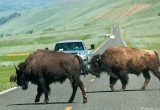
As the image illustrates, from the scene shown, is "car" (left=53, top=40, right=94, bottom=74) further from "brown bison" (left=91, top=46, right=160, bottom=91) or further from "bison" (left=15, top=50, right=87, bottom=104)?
"bison" (left=15, top=50, right=87, bottom=104)

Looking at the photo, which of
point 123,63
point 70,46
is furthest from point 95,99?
point 70,46

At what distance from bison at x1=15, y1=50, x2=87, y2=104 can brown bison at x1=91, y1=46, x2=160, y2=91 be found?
9.55 feet

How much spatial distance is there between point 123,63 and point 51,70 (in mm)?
3653

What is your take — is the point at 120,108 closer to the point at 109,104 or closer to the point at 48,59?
the point at 109,104

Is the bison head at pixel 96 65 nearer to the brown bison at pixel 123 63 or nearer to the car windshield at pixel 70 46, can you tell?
the brown bison at pixel 123 63

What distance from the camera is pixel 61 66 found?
12.6 meters

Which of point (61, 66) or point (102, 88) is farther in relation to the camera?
point (102, 88)

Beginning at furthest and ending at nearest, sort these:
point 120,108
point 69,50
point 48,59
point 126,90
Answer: point 69,50
point 126,90
point 48,59
point 120,108

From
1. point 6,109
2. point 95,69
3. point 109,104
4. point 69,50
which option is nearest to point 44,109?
point 6,109

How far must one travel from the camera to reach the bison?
41.1ft

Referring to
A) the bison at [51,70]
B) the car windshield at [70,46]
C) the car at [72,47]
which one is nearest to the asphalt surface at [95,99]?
the bison at [51,70]

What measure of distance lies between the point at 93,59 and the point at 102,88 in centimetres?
124

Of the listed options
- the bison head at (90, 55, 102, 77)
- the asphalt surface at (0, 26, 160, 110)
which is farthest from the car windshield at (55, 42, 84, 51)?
the bison head at (90, 55, 102, 77)

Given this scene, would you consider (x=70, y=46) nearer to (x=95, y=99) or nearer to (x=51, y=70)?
(x=95, y=99)
